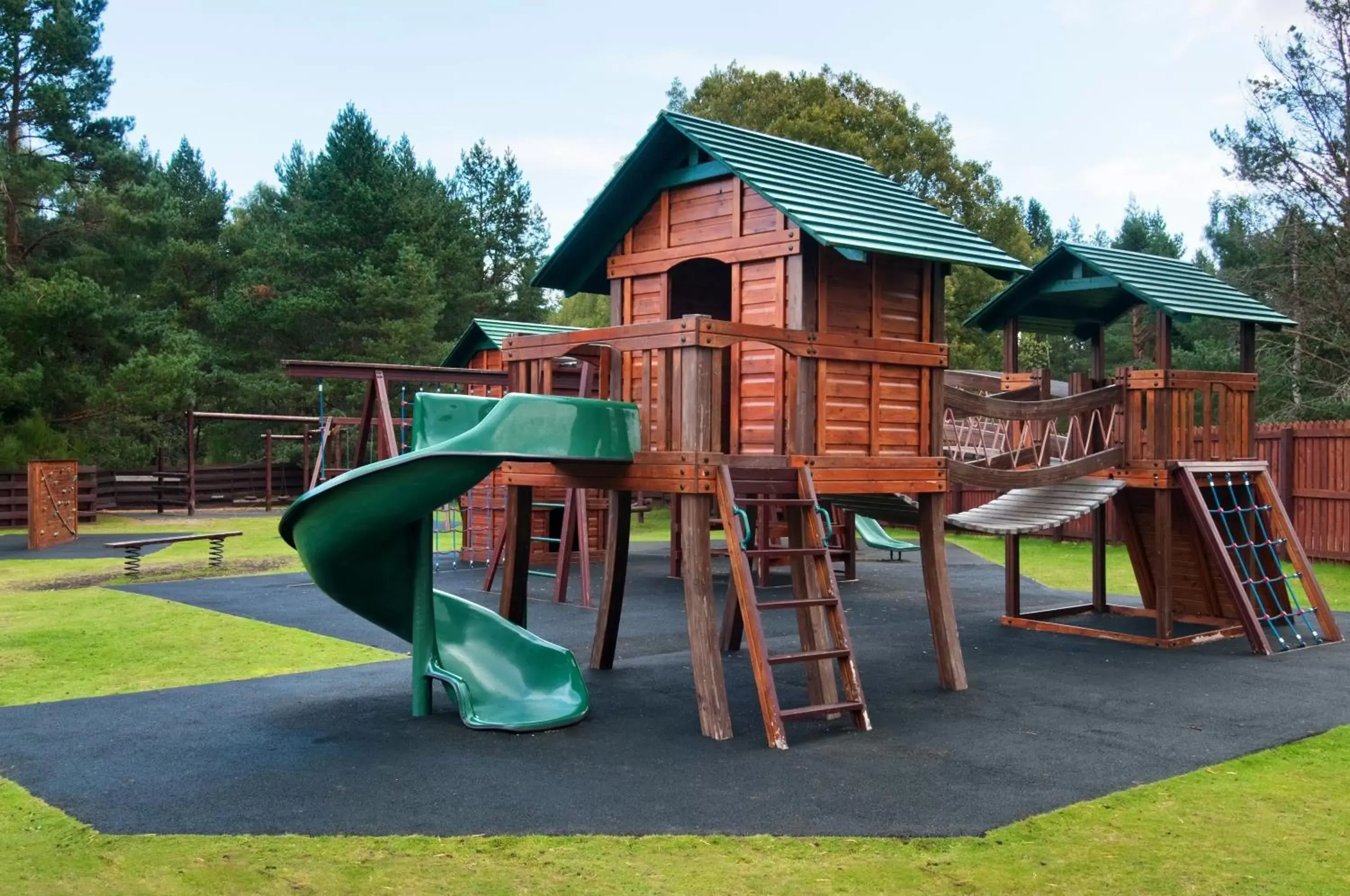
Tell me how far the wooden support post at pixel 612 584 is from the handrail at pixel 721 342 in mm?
1390

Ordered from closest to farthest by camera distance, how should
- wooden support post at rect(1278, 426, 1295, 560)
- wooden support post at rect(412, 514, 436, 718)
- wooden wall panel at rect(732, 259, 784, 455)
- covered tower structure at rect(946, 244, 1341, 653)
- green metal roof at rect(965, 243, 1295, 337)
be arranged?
wooden support post at rect(412, 514, 436, 718), wooden wall panel at rect(732, 259, 784, 455), covered tower structure at rect(946, 244, 1341, 653), green metal roof at rect(965, 243, 1295, 337), wooden support post at rect(1278, 426, 1295, 560)

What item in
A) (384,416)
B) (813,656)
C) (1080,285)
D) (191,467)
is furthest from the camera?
(191,467)

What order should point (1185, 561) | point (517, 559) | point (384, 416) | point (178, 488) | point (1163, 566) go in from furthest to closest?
1. point (178, 488)
2. point (384, 416)
3. point (1185, 561)
4. point (1163, 566)
5. point (517, 559)

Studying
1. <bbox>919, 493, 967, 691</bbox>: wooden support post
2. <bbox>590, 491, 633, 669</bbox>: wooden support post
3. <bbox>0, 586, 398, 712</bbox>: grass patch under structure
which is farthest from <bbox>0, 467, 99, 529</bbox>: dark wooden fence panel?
<bbox>919, 493, 967, 691</bbox>: wooden support post

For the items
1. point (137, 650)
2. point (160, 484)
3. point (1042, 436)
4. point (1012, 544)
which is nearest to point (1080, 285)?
point (1042, 436)

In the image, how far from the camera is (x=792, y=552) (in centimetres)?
766

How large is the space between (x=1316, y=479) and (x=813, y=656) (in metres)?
13.6

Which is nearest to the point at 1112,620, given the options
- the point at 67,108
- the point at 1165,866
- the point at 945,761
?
the point at 945,761

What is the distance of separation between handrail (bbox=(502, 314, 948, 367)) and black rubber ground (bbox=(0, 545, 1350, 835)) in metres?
2.51

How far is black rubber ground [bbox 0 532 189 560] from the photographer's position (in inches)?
771

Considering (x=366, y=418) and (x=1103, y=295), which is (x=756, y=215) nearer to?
(x=1103, y=295)

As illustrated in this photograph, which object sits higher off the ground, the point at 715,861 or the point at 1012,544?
the point at 1012,544

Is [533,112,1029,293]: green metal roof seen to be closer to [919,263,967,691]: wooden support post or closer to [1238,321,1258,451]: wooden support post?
[919,263,967,691]: wooden support post

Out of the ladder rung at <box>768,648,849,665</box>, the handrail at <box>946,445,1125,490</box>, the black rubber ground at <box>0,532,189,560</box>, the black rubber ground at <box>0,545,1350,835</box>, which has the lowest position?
the black rubber ground at <box>0,532,189,560</box>
